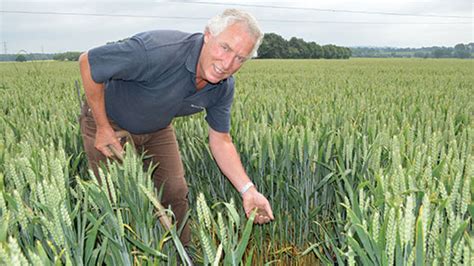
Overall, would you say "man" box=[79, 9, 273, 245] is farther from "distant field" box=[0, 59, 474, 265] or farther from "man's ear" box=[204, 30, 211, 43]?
"distant field" box=[0, 59, 474, 265]

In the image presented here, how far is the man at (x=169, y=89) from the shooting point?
5.68 feet

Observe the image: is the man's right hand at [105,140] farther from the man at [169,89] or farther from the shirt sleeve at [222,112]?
the shirt sleeve at [222,112]

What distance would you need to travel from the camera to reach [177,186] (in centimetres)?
230

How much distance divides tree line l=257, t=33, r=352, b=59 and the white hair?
38109 millimetres

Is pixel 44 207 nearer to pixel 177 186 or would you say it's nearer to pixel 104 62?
pixel 104 62

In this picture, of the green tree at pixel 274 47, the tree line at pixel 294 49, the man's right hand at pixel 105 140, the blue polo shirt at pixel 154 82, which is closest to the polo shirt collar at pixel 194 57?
the blue polo shirt at pixel 154 82

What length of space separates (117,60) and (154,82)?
20cm

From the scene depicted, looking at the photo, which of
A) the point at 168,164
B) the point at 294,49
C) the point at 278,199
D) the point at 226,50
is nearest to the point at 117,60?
the point at 226,50

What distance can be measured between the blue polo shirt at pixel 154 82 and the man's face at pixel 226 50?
125 millimetres

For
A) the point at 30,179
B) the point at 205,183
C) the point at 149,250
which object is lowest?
the point at 205,183

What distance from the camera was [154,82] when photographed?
6.44ft

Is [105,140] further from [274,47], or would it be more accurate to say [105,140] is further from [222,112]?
[274,47]

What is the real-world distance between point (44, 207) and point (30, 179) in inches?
8.5

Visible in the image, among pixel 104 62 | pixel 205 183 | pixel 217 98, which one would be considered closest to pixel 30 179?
pixel 104 62
